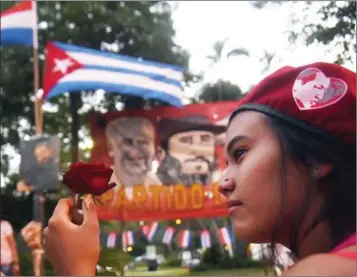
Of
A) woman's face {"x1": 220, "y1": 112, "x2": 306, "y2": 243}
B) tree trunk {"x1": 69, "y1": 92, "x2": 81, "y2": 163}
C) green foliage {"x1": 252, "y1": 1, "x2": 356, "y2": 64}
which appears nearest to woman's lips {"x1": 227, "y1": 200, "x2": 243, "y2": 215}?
woman's face {"x1": 220, "y1": 112, "x2": 306, "y2": 243}

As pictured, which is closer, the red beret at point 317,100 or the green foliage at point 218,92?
the red beret at point 317,100

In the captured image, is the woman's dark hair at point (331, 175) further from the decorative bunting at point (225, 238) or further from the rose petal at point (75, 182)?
the decorative bunting at point (225, 238)

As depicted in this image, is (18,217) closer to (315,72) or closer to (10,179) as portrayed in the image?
(10,179)

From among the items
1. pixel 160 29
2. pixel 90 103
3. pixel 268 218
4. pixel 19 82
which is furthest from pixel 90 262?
pixel 19 82

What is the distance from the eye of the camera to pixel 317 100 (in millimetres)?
465

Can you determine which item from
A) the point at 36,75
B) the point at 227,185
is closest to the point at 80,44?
the point at 36,75

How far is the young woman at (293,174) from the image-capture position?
0.46 m

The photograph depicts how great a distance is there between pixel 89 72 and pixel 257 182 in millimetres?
1826

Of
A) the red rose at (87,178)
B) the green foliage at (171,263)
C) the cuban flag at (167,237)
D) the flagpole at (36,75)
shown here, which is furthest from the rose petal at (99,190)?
the flagpole at (36,75)

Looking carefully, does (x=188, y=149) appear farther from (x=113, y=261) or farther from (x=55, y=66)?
(x=113, y=261)

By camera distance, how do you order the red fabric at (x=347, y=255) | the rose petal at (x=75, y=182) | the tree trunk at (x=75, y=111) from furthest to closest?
1. the tree trunk at (x=75, y=111)
2. the rose petal at (x=75, y=182)
3. the red fabric at (x=347, y=255)

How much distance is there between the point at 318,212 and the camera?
1.53 feet

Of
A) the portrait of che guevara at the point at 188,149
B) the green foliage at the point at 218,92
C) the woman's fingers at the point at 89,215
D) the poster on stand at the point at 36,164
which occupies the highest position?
the green foliage at the point at 218,92

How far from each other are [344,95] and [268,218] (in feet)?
0.40
